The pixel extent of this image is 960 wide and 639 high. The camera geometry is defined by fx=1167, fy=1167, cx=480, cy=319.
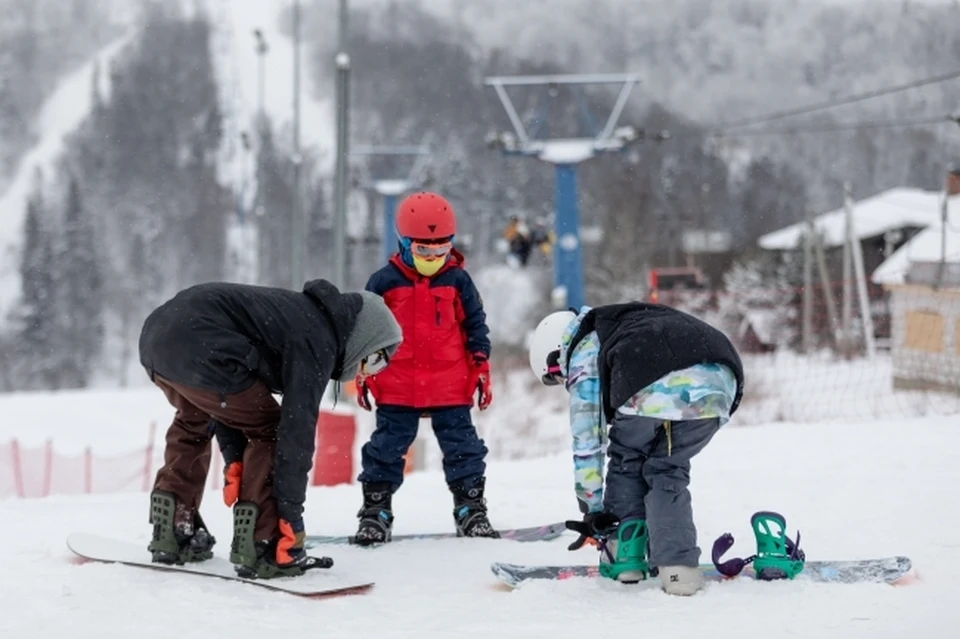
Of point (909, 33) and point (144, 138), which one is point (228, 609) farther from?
point (144, 138)

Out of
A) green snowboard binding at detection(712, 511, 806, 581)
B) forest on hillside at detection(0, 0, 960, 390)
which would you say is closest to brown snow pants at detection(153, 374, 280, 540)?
green snowboard binding at detection(712, 511, 806, 581)

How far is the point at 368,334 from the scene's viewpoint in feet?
14.1

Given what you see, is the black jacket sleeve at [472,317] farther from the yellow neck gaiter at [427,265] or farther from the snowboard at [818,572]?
the snowboard at [818,572]

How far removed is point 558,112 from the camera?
214ft

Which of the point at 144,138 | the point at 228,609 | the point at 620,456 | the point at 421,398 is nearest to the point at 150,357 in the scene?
the point at 228,609

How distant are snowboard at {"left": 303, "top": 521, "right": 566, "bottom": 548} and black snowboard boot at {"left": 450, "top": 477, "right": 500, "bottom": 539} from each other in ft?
0.19

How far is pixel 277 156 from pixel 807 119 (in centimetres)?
3031

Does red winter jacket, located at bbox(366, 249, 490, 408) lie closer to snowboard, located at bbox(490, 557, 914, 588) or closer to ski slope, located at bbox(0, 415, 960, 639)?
ski slope, located at bbox(0, 415, 960, 639)

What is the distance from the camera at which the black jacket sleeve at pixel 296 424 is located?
400 cm

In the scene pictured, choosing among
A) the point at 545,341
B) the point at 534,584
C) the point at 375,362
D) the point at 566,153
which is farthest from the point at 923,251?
the point at 534,584

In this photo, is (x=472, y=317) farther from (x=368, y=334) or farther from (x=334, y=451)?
(x=334, y=451)

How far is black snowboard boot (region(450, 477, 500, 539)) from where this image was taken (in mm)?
5082

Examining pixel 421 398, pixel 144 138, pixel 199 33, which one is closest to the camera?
pixel 421 398

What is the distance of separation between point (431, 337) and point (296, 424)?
1219 millimetres
